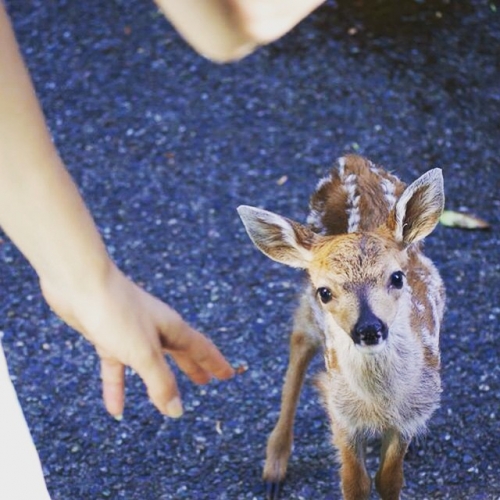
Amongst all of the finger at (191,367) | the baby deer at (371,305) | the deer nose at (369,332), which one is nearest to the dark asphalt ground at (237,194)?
the baby deer at (371,305)

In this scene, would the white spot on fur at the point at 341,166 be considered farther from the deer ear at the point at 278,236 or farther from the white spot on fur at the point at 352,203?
the deer ear at the point at 278,236

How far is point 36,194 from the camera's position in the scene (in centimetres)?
195

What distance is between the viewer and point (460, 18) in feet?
19.1

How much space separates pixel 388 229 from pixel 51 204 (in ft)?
4.63

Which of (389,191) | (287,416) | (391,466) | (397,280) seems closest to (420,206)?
(397,280)

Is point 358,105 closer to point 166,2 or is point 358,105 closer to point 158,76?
point 158,76

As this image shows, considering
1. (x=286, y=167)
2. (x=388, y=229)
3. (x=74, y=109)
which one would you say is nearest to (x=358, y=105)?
(x=286, y=167)

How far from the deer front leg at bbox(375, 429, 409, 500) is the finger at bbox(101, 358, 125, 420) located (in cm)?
116

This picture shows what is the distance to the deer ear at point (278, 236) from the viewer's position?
10.2 ft

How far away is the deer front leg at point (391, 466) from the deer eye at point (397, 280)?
1.60 ft

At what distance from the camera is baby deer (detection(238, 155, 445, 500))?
2963mm

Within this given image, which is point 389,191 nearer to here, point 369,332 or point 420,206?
point 420,206

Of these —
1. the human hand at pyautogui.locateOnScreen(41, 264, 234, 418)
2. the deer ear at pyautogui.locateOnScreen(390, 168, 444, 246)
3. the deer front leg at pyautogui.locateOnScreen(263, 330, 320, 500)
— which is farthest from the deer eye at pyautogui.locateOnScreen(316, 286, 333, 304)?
the human hand at pyautogui.locateOnScreen(41, 264, 234, 418)

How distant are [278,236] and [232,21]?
1170 millimetres
